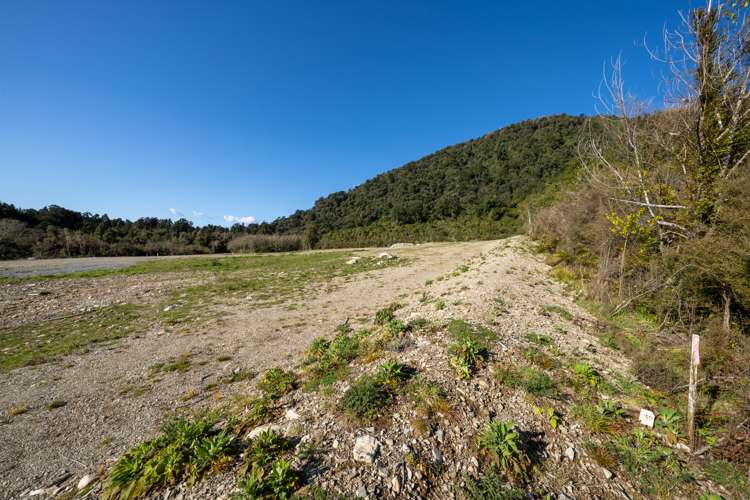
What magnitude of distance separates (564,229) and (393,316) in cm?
1265

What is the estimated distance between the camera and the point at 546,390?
504 centimetres

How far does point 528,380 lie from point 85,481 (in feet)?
24.7

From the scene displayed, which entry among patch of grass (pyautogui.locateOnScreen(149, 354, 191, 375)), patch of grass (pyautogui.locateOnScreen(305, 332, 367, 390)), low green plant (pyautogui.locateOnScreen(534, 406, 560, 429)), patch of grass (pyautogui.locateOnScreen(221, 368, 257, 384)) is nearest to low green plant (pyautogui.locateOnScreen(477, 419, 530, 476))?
low green plant (pyautogui.locateOnScreen(534, 406, 560, 429))

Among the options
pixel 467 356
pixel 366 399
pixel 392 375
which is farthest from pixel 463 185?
pixel 366 399

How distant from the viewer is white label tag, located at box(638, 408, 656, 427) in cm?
448

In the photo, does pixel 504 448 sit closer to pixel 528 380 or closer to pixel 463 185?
pixel 528 380

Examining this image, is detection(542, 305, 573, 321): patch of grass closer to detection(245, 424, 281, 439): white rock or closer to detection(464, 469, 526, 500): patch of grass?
detection(464, 469, 526, 500): patch of grass

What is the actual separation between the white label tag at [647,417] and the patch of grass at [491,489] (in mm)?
2992

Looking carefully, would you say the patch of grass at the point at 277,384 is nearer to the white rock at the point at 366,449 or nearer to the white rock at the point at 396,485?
the white rock at the point at 366,449

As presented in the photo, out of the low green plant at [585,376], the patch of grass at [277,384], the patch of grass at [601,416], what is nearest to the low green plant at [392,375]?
the patch of grass at [277,384]

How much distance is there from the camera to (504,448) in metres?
3.70

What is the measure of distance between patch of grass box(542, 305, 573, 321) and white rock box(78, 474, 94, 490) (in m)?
11.2

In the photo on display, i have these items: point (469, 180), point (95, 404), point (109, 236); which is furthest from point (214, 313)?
point (469, 180)

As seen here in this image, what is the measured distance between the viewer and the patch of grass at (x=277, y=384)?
579 centimetres
